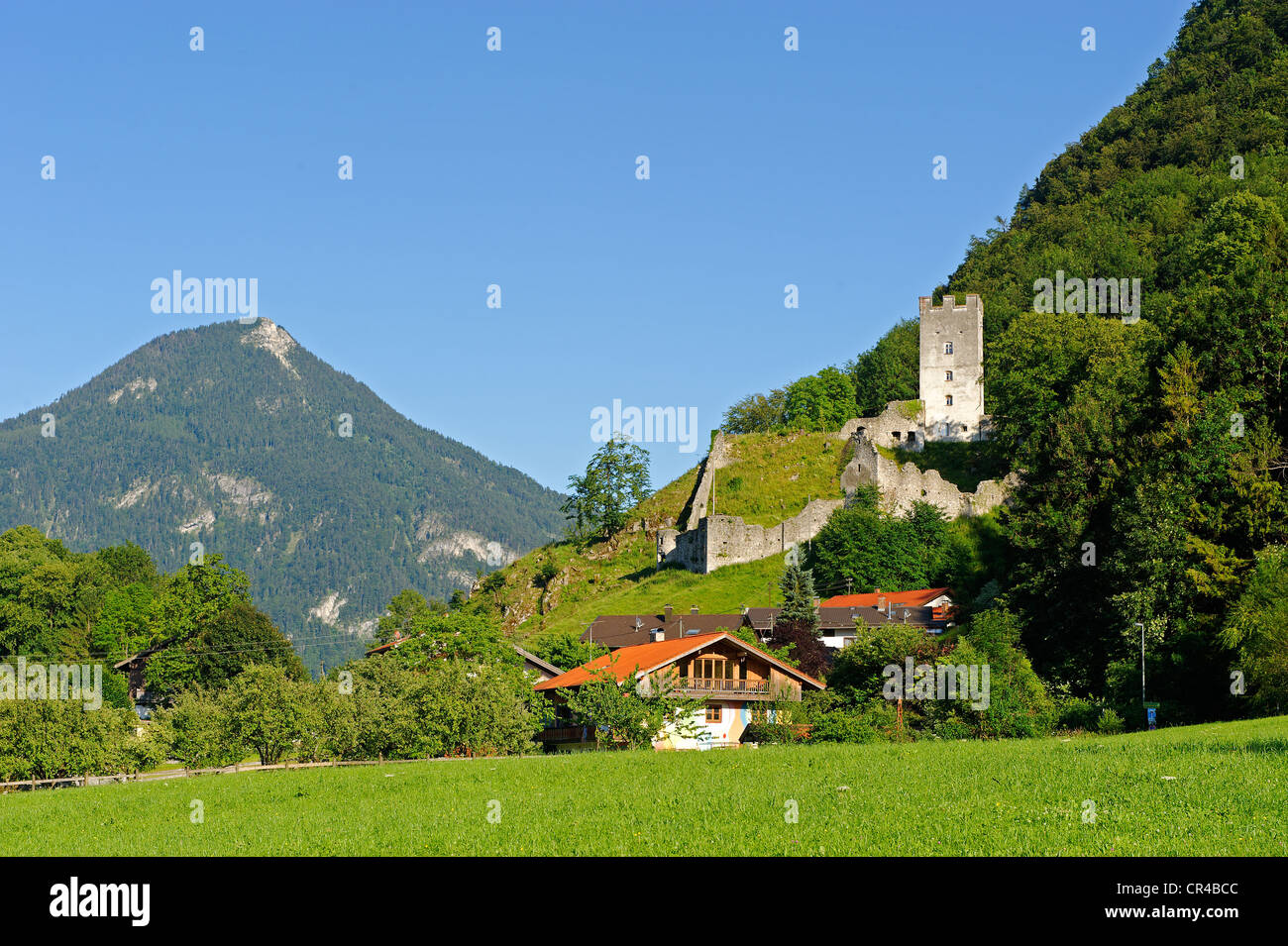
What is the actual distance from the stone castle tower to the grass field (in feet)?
187

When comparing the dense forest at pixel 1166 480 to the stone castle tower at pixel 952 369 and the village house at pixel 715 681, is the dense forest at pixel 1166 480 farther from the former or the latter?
the village house at pixel 715 681

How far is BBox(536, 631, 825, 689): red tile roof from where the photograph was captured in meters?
44.3

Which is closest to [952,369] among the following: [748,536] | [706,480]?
[706,480]

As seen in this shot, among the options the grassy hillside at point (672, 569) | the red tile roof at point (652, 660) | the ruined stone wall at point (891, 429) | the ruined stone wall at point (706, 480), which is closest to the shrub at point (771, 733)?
the red tile roof at point (652, 660)

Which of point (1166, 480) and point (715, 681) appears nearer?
point (1166, 480)

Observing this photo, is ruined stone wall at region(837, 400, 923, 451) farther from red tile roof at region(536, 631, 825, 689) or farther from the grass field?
the grass field

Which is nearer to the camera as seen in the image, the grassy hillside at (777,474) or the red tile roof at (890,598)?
the red tile roof at (890,598)

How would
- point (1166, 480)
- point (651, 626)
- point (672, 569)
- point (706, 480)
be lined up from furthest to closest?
point (706, 480) < point (672, 569) < point (651, 626) < point (1166, 480)

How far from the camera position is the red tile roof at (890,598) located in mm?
64375

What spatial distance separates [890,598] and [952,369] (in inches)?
1019

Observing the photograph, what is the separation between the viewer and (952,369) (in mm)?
86312

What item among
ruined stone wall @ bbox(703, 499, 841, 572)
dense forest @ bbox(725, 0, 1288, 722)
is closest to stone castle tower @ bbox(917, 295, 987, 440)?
dense forest @ bbox(725, 0, 1288, 722)

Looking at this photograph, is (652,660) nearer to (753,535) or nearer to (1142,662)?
(1142,662)
